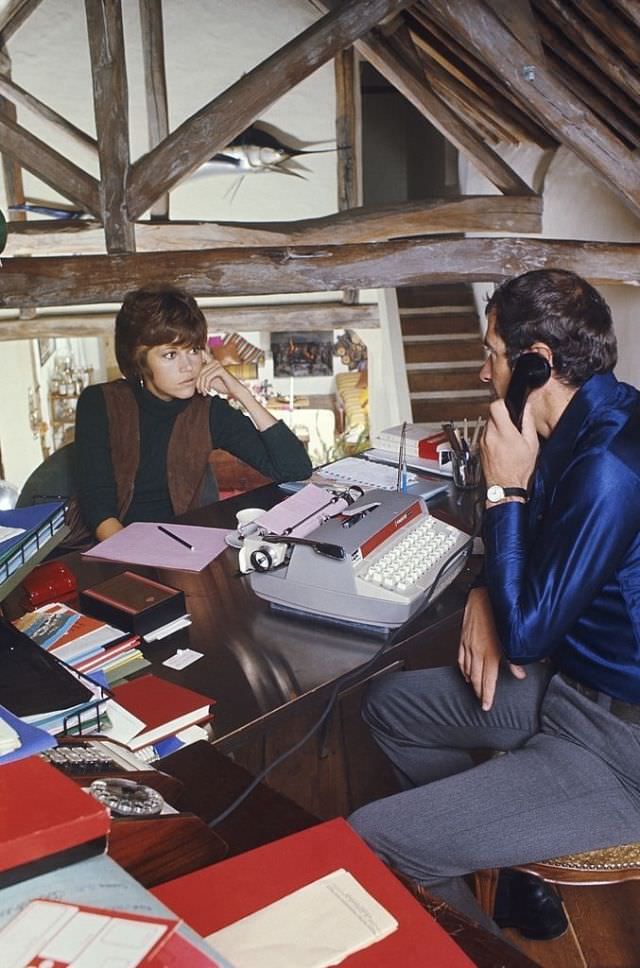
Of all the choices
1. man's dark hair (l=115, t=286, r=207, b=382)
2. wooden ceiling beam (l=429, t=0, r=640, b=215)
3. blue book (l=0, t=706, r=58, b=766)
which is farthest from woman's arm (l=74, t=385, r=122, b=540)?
wooden ceiling beam (l=429, t=0, r=640, b=215)

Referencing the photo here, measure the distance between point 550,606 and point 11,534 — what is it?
0.85 m

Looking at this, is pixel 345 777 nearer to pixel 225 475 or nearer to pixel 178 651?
pixel 178 651

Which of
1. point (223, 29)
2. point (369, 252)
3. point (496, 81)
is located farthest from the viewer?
point (223, 29)

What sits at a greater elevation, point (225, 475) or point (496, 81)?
point (496, 81)

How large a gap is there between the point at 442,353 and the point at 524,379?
6.07 m

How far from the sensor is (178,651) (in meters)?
1.71

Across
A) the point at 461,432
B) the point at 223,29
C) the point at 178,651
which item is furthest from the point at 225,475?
the point at 178,651

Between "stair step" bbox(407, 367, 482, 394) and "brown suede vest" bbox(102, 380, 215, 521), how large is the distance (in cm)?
466

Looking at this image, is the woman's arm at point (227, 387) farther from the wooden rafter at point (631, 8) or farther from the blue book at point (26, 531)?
the wooden rafter at point (631, 8)

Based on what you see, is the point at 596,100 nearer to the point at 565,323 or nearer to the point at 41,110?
the point at 41,110

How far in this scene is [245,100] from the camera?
4.25 m

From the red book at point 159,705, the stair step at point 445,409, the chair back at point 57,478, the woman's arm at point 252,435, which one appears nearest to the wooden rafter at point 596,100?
Answer: the woman's arm at point 252,435

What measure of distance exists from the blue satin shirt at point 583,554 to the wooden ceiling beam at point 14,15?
5.27 m

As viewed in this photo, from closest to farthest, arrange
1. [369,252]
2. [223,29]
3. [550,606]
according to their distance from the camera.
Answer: [550,606], [369,252], [223,29]
